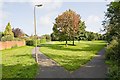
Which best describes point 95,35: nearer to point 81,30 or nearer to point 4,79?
point 81,30

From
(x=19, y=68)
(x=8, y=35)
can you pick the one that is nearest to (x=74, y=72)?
(x=19, y=68)

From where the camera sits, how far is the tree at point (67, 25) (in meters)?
64.1

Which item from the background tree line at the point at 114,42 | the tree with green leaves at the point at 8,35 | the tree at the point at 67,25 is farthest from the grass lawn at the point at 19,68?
the tree at the point at 67,25

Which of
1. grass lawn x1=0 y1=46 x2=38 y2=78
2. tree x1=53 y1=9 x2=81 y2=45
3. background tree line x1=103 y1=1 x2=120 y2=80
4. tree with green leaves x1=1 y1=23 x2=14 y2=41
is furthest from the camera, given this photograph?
tree x1=53 y1=9 x2=81 y2=45

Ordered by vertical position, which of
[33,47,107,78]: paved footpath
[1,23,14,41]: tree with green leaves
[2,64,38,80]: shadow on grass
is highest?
[1,23,14,41]: tree with green leaves

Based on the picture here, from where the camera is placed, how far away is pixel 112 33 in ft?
108

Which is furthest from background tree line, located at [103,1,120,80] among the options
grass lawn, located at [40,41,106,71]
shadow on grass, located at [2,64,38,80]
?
shadow on grass, located at [2,64,38,80]

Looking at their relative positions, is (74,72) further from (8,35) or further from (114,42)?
(8,35)

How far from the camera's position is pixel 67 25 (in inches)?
2547

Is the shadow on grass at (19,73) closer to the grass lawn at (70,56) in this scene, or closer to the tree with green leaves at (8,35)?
the grass lawn at (70,56)

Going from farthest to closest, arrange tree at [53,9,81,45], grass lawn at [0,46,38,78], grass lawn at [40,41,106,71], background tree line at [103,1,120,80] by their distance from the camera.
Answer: tree at [53,9,81,45] → grass lawn at [40,41,106,71] → grass lawn at [0,46,38,78] → background tree line at [103,1,120,80]

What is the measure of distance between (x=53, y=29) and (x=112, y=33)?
118 feet

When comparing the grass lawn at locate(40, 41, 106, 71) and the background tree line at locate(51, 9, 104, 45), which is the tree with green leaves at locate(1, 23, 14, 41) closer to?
the grass lawn at locate(40, 41, 106, 71)

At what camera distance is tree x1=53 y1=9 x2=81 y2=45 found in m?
64.1
